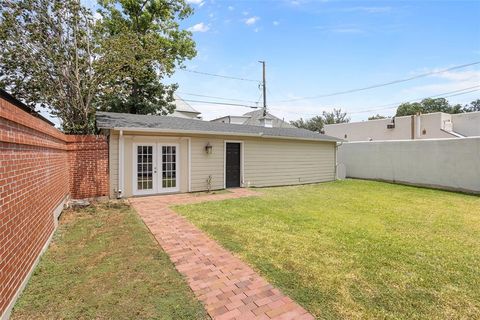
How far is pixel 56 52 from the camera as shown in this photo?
8.63 metres

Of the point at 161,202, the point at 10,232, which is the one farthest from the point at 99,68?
the point at 10,232

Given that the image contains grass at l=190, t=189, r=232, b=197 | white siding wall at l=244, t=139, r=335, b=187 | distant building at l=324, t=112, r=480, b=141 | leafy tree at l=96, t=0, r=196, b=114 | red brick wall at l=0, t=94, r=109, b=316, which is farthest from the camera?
distant building at l=324, t=112, r=480, b=141

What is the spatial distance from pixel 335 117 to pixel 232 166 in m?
42.7

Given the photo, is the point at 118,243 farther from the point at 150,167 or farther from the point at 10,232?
the point at 150,167

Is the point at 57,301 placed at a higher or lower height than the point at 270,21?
lower

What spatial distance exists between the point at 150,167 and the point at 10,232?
6.50 m

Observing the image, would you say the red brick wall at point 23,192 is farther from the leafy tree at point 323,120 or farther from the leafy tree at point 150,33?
the leafy tree at point 323,120

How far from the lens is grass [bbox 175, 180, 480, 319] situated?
2875mm

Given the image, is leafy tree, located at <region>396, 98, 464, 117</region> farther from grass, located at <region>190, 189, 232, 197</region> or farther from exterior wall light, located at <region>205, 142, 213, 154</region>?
exterior wall light, located at <region>205, 142, 213, 154</region>

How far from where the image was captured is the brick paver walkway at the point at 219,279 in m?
2.69

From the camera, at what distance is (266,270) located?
11.8ft

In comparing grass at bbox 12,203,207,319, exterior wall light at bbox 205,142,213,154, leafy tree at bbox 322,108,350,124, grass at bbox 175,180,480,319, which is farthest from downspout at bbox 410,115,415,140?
leafy tree at bbox 322,108,350,124

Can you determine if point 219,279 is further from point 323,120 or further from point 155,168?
point 323,120

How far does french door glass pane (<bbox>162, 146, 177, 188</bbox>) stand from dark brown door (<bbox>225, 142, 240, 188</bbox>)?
7.72ft
